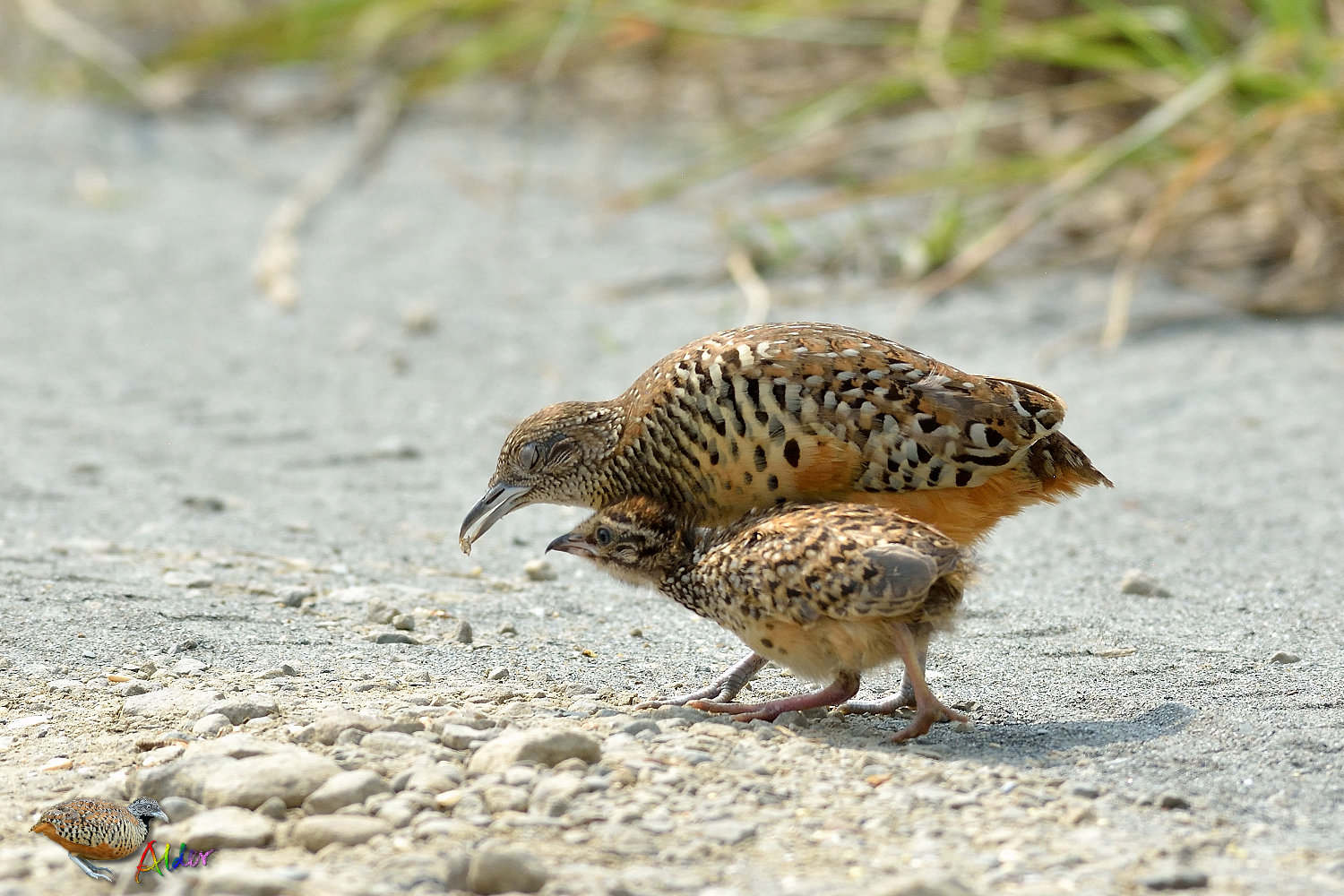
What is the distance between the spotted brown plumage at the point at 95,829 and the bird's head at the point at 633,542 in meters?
1.47

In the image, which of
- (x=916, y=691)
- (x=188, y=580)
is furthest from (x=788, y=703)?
(x=188, y=580)

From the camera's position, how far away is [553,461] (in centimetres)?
479

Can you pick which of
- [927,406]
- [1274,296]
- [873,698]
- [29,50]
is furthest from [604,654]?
[29,50]

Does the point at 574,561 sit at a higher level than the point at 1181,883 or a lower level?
higher

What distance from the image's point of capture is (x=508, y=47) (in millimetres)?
10148

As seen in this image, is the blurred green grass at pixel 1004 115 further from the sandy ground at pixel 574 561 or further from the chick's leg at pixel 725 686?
the chick's leg at pixel 725 686

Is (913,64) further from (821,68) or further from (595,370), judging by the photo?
(595,370)

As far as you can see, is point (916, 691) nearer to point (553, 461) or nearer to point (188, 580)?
point (553, 461)

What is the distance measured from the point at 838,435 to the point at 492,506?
47.4 inches

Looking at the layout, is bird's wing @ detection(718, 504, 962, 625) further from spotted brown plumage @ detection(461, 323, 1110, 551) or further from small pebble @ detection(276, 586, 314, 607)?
small pebble @ detection(276, 586, 314, 607)

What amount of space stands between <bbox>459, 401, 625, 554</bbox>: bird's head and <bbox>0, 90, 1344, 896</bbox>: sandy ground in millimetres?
293
